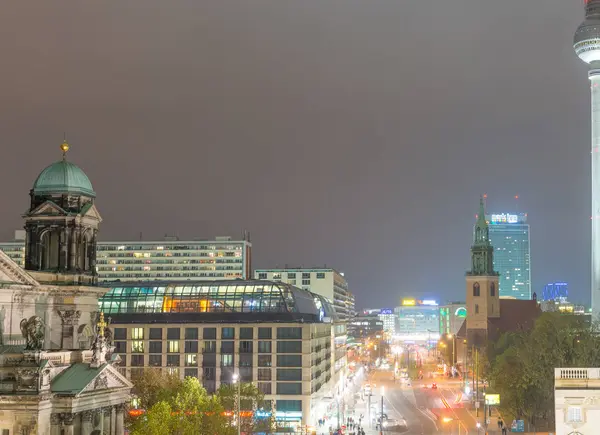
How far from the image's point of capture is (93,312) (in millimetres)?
87062

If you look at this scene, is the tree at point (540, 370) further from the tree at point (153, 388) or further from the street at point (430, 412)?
the tree at point (153, 388)

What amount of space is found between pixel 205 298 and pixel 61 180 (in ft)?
212

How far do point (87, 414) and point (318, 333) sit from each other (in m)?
79.2

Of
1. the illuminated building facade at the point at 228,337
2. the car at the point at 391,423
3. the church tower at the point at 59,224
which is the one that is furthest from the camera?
the illuminated building facade at the point at 228,337

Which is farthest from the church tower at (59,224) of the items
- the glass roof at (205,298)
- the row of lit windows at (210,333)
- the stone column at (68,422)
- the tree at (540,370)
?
the glass roof at (205,298)

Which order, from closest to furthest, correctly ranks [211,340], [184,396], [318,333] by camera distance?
[184,396] → [211,340] → [318,333]

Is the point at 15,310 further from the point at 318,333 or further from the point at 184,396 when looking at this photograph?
the point at 318,333

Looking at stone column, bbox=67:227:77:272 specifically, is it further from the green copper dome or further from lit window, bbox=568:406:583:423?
lit window, bbox=568:406:583:423

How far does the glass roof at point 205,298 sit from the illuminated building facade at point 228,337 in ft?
0.46

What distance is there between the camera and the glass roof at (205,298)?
14525 cm

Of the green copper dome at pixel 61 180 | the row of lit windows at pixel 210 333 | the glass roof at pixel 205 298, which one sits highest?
the green copper dome at pixel 61 180

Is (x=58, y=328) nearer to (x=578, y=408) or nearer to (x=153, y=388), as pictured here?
(x=153, y=388)

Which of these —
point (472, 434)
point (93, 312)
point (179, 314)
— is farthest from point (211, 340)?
point (93, 312)

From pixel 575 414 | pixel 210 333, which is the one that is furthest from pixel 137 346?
pixel 575 414
